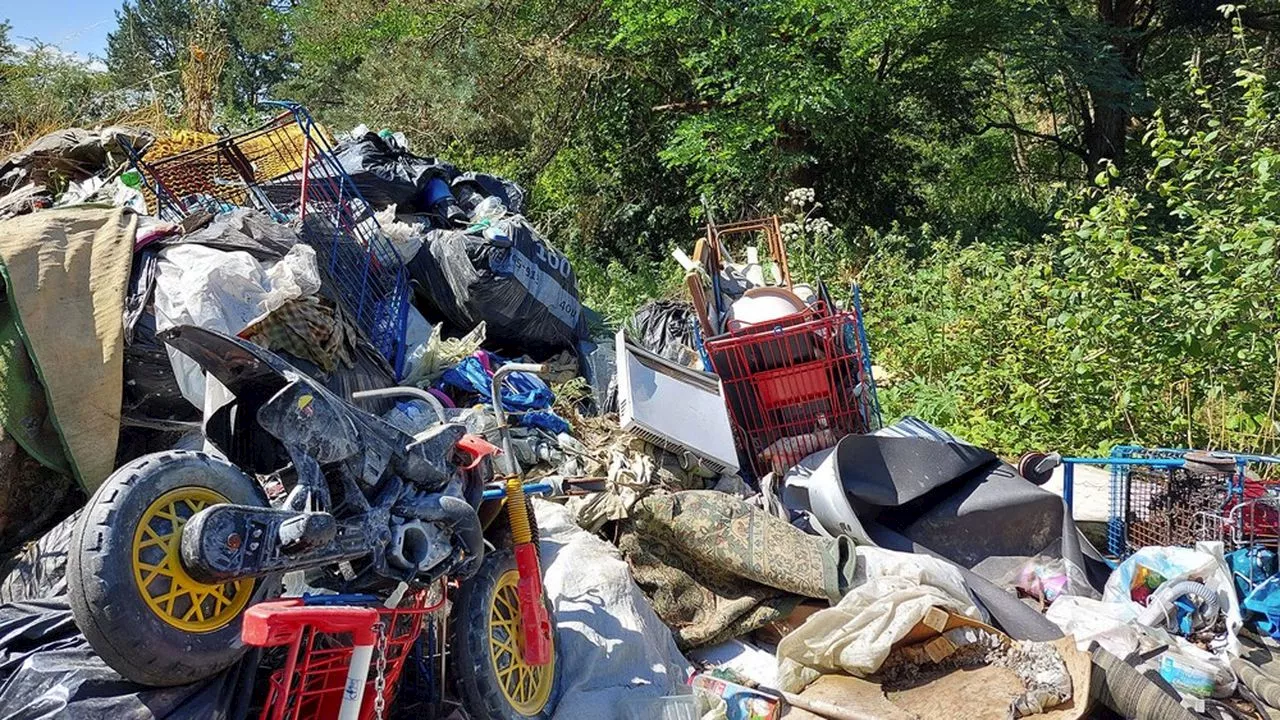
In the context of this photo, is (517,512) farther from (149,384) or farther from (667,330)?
(667,330)

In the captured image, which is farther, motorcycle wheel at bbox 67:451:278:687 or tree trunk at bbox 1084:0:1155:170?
tree trunk at bbox 1084:0:1155:170

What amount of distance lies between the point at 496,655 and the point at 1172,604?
2.22m

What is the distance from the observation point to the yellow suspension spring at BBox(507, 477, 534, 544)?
8.48 ft

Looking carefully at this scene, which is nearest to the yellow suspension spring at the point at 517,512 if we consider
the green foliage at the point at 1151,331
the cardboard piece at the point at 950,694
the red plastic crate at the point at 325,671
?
the red plastic crate at the point at 325,671

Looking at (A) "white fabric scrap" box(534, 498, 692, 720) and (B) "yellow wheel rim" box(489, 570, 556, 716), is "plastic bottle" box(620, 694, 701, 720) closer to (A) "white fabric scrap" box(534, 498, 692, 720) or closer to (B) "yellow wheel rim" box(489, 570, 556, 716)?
(A) "white fabric scrap" box(534, 498, 692, 720)

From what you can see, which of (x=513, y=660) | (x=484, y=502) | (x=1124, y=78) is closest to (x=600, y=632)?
(x=513, y=660)

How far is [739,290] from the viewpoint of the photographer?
192 inches

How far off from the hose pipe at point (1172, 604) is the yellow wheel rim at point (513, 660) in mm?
1960

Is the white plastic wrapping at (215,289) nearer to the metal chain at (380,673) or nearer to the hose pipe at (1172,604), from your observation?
the metal chain at (380,673)

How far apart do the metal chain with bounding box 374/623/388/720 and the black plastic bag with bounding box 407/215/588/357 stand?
8.79 feet

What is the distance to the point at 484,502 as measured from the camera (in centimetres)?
262

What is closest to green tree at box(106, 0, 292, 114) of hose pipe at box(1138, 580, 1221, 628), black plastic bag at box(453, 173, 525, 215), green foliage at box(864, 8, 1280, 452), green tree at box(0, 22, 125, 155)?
green tree at box(0, 22, 125, 155)

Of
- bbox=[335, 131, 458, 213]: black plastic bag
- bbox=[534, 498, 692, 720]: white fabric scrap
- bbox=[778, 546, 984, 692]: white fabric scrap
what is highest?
bbox=[335, 131, 458, 213]: black plastic bag

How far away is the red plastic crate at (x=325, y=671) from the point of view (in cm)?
189
